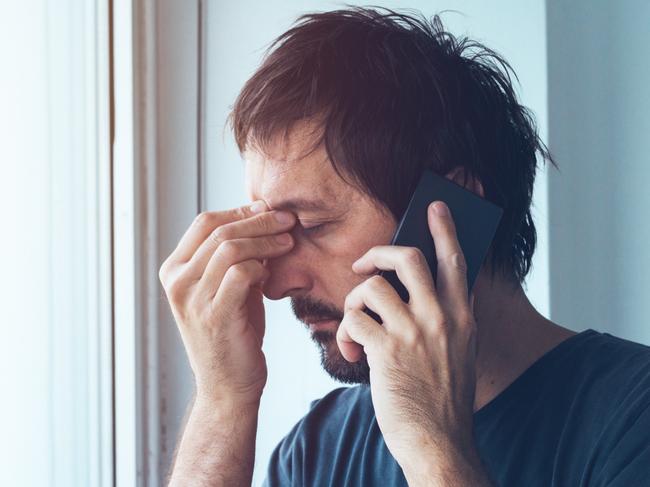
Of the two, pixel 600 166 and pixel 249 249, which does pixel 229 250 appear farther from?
pixel 600 166

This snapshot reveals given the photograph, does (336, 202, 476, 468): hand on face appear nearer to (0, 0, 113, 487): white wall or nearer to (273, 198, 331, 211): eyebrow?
(273, 198, 331, 211): eyebrow

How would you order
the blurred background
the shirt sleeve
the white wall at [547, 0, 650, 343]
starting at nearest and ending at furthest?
the shirt sleeve < the blurred background < the white wall at [547, 0, 650, 343]

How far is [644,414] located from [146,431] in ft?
3.92

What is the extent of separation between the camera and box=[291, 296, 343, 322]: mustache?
3.93 ft

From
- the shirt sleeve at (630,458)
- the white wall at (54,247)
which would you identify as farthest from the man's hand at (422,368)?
the white wall at (54,247)

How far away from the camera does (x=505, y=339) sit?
A: 117 cm

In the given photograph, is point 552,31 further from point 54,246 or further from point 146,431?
point 146,431

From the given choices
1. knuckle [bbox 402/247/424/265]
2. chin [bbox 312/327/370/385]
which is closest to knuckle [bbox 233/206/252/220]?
chin [bbox 312/327/370/385]

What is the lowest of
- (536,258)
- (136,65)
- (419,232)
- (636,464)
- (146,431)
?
(146,431)

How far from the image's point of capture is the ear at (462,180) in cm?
Answer: 123

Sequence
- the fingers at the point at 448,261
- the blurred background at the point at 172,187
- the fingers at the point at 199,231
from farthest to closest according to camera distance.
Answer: the blurred background at the point at 172,187 < the fingers at the point at 199,231 < the fingers at the point at 448,261

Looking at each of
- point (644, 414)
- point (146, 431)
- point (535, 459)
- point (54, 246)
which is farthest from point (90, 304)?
point (644, 414)

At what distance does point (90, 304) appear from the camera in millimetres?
1669

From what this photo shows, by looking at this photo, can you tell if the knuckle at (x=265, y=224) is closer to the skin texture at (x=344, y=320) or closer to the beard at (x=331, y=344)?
the skin texture at (x=344, y=320)
